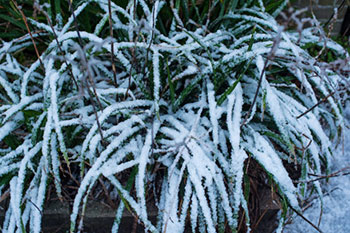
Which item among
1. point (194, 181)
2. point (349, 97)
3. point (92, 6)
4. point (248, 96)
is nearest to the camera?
point (194, 181)

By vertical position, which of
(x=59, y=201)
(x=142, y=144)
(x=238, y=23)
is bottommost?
(x=59, y=201)

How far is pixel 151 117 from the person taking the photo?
3.80ft

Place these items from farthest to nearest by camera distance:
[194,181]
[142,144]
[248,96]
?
[248,96] → [142,144] → [194,181]

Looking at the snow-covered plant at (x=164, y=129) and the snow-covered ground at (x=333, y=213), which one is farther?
the snow-covered ground at (x=333, y=213)

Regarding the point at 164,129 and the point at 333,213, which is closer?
the point at 164,129

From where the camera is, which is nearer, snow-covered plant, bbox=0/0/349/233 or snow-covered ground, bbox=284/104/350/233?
snow-covered plant, bbox=0/0/349/233

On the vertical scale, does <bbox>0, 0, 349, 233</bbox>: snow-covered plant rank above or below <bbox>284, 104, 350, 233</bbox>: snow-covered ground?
above

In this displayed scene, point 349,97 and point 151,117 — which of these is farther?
point 349,97

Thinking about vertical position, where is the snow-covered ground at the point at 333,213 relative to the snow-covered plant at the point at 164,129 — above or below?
below

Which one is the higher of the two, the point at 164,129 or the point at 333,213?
the point at 164,129

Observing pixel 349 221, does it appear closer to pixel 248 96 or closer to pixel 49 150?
pixel 248 96

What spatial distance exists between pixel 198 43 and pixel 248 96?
0.27 metres

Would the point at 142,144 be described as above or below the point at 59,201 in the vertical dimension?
above

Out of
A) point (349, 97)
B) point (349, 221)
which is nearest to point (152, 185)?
point (349, 221)
